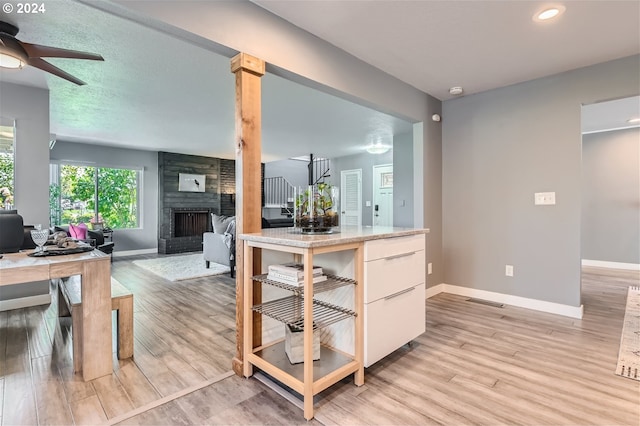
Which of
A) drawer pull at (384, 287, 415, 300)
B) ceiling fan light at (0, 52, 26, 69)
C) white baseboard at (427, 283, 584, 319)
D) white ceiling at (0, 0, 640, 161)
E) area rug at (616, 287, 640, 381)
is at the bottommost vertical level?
area rug at (616, 287, 640, 381)

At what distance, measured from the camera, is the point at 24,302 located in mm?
3324

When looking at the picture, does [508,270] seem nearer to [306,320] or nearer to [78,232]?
[306,320]

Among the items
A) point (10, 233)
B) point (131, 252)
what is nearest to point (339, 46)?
point (10, 233)

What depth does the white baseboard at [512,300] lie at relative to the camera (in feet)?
9.84

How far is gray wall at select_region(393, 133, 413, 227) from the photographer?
5152 millimetres

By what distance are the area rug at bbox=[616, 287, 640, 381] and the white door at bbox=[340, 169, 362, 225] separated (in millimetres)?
5292

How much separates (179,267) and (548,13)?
18.7 feet

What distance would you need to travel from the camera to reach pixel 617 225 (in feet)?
17.0

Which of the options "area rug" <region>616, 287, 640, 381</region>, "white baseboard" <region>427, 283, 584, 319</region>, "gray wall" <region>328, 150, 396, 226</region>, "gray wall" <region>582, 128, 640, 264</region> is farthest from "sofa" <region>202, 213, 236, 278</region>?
"gray wall" <region>582, 128, 640, 264</region>

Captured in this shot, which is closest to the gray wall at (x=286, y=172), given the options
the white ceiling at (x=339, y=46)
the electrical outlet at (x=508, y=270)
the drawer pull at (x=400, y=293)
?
the white ceiling at (x=339, y=46)

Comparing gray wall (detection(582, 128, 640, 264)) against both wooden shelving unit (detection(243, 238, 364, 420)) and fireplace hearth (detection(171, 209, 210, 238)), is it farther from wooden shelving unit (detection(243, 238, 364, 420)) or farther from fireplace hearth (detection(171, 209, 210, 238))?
fireplace hearth (detection(171, 209, 210, 238))

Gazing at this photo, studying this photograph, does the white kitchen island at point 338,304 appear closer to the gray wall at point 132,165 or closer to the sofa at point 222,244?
the sofa at point 222,244

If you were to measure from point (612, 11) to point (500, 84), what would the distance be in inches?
48.1

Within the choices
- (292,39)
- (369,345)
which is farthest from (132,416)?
(292,39)
